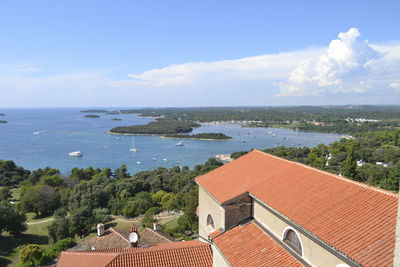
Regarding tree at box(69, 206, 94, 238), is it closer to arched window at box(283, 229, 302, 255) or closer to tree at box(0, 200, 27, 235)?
tree at box(0, 200, 27, 235)

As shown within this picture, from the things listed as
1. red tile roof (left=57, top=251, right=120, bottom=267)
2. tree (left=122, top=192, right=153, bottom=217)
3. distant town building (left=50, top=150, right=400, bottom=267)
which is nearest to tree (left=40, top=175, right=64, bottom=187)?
tree (left=122, top=192, right=153, bottom=217)

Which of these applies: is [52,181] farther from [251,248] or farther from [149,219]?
[251,248]

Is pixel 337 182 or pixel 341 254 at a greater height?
pixel 337 182

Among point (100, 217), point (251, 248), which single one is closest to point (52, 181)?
point (100, 217)

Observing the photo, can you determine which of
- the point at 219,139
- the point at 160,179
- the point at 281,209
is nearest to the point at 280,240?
the point at 281,209

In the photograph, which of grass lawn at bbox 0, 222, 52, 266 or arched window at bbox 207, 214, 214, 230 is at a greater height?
arched window at bbox 207, 214, 214, 230

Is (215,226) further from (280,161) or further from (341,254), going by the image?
(341,254)

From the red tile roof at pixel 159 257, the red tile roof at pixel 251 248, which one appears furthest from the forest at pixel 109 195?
the red tile roof at pixel 251 248
